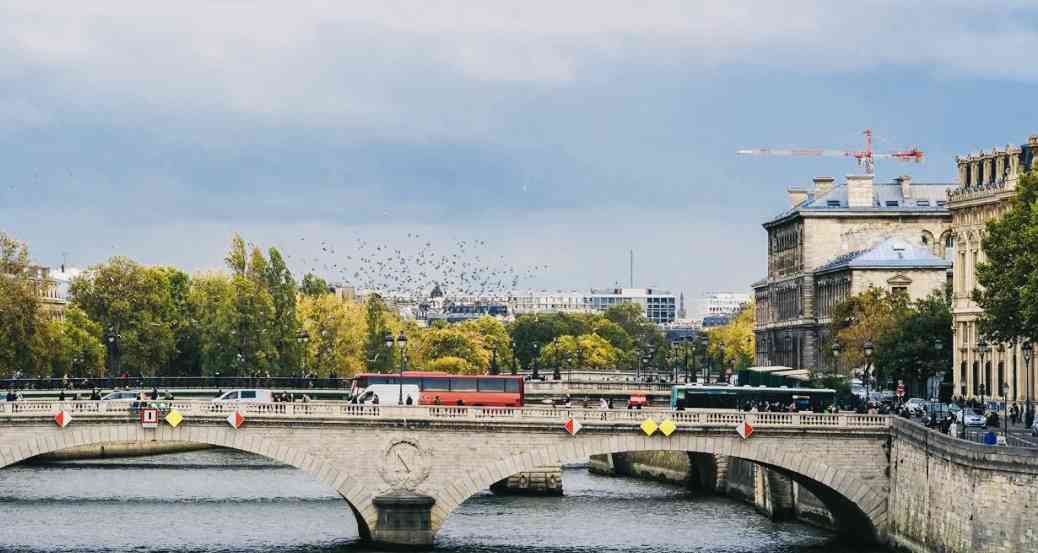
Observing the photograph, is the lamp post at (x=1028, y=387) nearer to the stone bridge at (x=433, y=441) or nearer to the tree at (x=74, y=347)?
the stone bridge at (x=433, y=441)

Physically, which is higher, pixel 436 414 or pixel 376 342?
pixel 376 342

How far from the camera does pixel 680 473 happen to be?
137 meters

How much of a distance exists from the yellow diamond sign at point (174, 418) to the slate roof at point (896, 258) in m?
99.8

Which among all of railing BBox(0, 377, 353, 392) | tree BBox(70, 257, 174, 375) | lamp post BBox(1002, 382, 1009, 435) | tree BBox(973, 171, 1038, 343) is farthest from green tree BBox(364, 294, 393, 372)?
tree BBox(973, 171, 1038, 343)

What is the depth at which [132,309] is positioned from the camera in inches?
7426

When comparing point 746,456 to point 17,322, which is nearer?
point 746,456

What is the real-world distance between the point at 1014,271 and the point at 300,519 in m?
30.5

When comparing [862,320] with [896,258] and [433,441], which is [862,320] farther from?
[433,441]

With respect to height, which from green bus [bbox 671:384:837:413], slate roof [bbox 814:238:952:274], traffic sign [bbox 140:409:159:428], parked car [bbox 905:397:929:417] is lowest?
traffic sign [bbox 140:409:159:428]

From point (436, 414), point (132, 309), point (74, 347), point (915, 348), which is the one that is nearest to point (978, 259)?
point (915, 348)

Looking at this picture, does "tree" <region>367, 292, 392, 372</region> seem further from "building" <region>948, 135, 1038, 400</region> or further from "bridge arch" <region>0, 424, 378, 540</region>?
"bridge arch" <region>0, 424, 378, 540</region>

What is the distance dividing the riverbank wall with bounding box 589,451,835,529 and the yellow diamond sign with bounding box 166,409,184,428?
2581 cm

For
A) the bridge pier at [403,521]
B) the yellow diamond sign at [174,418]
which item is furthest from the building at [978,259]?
the yellow diamond sign at [174,418]

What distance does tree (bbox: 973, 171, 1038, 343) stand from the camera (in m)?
104
